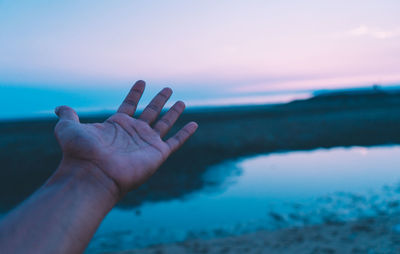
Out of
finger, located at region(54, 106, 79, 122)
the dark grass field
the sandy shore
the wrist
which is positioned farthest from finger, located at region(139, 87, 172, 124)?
the dark grass field

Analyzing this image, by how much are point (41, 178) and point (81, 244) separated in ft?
33.4

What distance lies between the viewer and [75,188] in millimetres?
2051

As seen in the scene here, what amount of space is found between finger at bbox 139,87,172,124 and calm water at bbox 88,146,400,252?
328 centimetres

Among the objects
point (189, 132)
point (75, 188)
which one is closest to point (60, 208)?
point (75, 188)

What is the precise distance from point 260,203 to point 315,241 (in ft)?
8.42

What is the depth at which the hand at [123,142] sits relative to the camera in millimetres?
2234

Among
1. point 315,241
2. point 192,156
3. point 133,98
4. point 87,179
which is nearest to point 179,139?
point 133,98

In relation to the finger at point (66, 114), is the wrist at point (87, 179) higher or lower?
lower

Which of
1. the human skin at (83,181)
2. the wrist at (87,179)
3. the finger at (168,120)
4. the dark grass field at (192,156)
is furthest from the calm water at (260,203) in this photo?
the wrist at (87,179)

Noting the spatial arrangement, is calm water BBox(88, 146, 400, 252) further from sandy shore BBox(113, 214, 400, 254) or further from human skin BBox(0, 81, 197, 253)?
human skin BBox(0, 81, 197, 253)

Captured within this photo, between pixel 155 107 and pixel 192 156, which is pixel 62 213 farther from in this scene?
pixel 192 156

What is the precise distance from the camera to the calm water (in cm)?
586

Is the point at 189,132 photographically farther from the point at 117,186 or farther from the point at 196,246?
the point at 196,246

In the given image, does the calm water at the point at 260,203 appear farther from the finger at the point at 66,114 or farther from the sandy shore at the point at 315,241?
the finger at the point at 66,114
